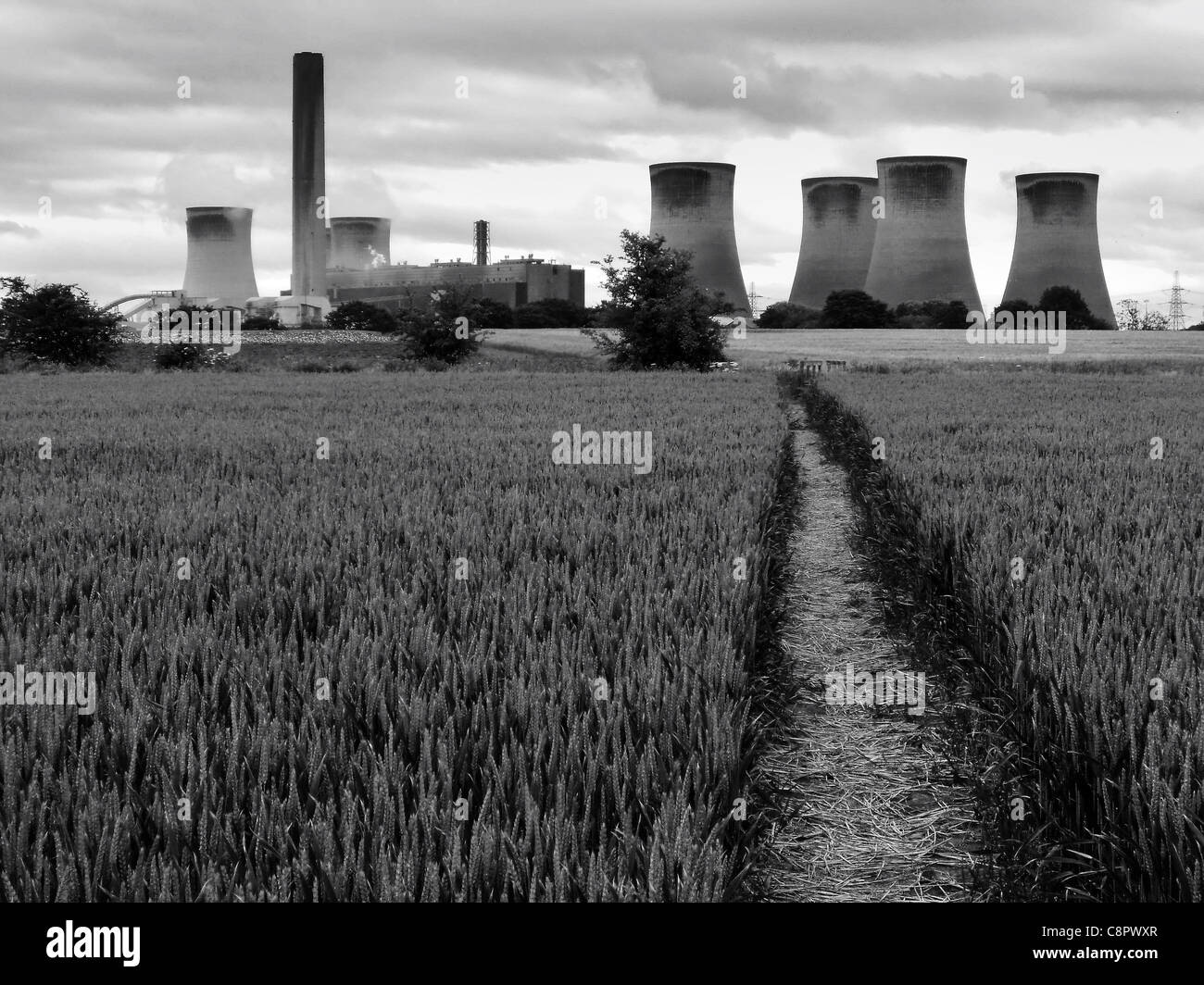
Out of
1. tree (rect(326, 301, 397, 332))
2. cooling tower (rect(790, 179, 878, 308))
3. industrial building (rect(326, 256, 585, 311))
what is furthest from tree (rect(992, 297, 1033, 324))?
industrial building (rect(326, 256, 585, 311))

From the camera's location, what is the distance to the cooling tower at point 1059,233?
46875mm

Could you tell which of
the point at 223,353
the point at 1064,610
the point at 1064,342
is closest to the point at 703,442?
the point at 1064,610

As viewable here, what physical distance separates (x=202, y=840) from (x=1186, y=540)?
4052 millimetres

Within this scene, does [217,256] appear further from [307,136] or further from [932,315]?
[932,315]

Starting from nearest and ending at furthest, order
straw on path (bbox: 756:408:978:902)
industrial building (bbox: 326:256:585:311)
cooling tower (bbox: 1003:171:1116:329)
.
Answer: straw on path (bbox: 756:408:978:902) → cooling tower (bbox: 1003:171:1116:329) → industrial building (bbox: 326:256:585:311)

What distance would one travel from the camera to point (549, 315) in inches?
2645

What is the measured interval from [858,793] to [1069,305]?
5109 cm

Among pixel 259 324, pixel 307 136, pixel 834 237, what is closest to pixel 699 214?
pixel 834 237

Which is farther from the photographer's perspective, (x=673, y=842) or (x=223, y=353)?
(x=223, y=353)

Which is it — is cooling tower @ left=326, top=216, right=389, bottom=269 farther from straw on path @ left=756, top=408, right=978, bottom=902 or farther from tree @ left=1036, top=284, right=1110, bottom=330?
straw on path @ left=756, top=408, right=978, bottom=902

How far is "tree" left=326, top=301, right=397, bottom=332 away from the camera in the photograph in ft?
180

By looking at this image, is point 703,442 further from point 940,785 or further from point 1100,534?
point 940,785

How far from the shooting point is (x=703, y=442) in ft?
28.6

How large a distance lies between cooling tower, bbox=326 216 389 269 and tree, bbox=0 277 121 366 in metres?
35.3
